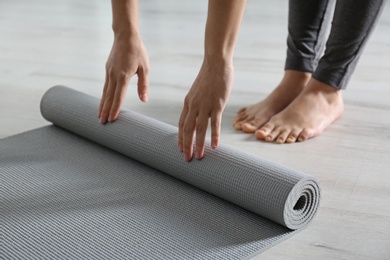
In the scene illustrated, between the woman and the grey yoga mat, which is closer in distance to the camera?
the grey yoga mat

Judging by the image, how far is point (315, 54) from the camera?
245cm

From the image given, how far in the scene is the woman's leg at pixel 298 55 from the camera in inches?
93.5

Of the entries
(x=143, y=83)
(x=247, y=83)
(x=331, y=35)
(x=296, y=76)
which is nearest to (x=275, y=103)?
(x=296, y=76)

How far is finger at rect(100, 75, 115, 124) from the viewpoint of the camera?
200 cm

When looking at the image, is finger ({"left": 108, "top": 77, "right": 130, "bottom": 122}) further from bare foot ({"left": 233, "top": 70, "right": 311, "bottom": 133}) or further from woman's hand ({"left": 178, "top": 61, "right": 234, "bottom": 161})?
bare foot ({"left": 233, "top": 70, "right": 311, "bottom": 133})

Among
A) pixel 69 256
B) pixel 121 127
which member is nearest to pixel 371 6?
pixel 121 127

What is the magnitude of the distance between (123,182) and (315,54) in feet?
3.01

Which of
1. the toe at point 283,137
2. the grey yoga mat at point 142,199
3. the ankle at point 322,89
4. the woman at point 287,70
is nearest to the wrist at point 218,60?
the woman at point 287,70

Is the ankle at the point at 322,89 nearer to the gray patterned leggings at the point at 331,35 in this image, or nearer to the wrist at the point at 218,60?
the gray patterned leggings at the point at 331,35

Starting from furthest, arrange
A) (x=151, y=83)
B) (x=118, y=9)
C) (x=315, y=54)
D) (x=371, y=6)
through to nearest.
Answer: (x=151, y=83) < (x=315, y=54) < (x=371, y=6) < (x=118, y=9)

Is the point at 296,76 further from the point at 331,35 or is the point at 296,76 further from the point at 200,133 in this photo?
the point at 200,133

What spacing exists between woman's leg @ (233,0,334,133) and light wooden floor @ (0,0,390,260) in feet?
0.29

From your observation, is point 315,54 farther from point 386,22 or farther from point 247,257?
point 386,22

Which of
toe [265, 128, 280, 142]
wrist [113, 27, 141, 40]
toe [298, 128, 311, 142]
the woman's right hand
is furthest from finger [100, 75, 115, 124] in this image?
toe [298, 128, 311, 142]
